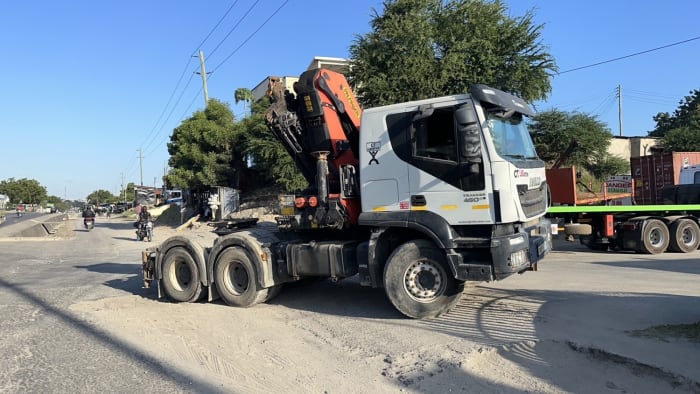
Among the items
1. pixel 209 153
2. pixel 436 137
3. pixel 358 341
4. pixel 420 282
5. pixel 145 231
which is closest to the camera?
pixel 358 341

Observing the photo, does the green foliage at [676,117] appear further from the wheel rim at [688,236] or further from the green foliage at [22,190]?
the green foliage at [22,190]

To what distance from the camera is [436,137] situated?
671cm

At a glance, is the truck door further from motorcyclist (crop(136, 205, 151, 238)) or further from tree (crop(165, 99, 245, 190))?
tree (crop(165, 99, 245, 190))

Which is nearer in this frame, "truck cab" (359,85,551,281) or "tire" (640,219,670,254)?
"truck cab" (359,85,551,281)

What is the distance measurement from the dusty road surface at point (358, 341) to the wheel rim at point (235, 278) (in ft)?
1.15

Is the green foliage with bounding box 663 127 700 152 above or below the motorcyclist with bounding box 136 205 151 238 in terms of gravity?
above

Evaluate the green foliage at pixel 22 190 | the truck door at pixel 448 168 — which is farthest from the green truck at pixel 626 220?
the green foliage at pixel 22 190

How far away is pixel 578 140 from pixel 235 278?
23.7m

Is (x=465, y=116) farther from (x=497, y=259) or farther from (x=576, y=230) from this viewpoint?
(x=576, y=230)

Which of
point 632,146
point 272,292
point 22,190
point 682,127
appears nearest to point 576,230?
point 272,292

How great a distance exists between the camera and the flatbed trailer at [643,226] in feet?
43.8

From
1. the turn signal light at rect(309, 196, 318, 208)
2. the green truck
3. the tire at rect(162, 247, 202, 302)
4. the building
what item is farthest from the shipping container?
the building

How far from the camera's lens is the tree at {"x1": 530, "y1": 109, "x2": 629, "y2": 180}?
28.4 meters

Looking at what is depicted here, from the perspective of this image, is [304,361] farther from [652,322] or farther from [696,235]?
[696,235]
